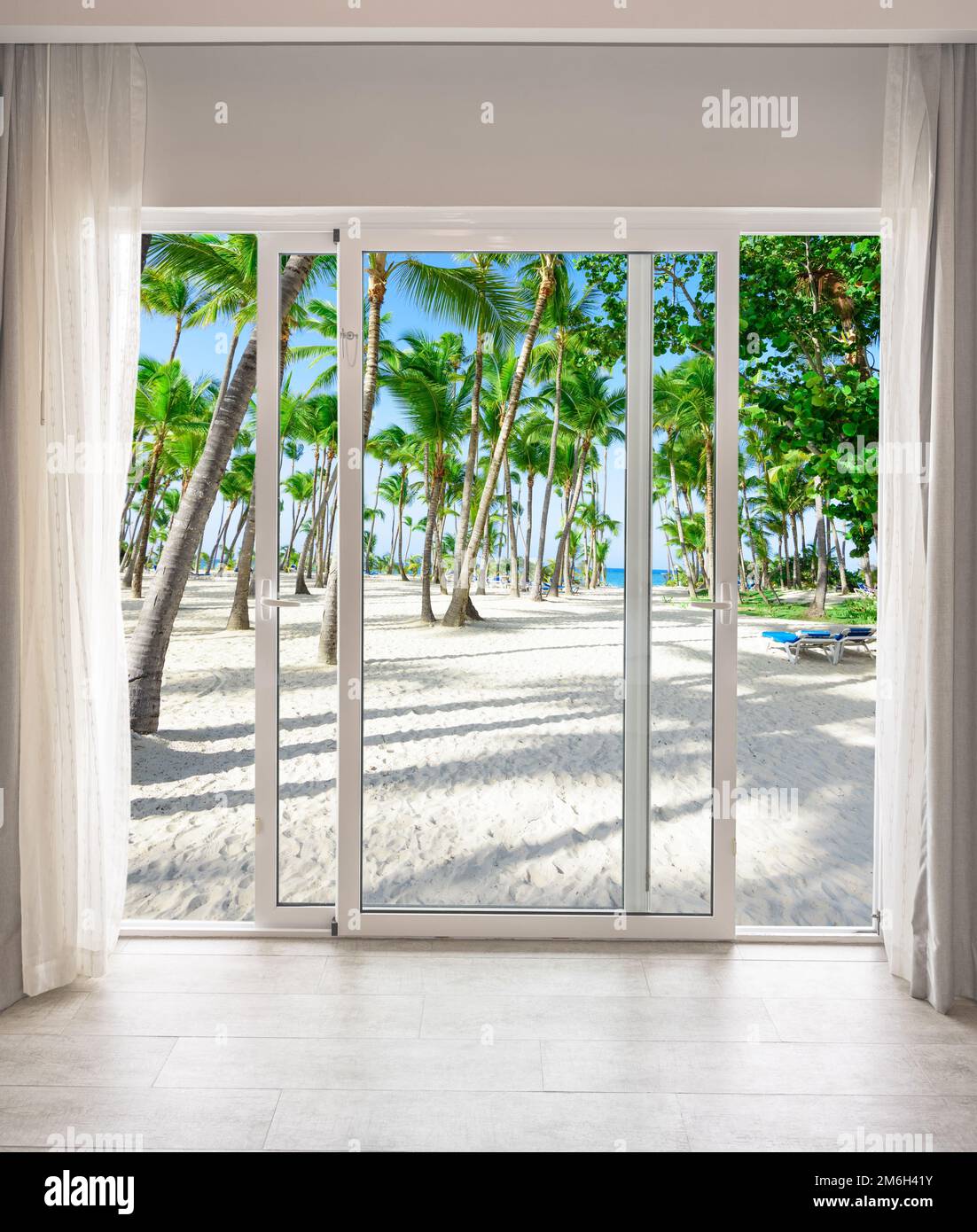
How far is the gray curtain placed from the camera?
8.00 feet

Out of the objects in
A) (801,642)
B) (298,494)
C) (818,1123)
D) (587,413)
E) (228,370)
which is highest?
(228,370)

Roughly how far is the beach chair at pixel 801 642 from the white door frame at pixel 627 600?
17.6 inches

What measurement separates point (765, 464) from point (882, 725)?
1.02 m

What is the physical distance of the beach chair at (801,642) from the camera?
3.14m

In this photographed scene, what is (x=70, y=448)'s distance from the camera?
2.50 meters

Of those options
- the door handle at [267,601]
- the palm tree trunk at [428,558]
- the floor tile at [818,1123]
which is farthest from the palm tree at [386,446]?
the floor tile at [818,1123]

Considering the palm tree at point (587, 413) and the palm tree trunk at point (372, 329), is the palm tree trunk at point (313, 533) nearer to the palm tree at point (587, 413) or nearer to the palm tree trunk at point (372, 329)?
the palm tree trunk at point (372, 329)

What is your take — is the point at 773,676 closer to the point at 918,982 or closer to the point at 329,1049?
the point at 918,982

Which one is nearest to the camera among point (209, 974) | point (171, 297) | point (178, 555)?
point (209, 974)

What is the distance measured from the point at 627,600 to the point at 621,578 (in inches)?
2.9

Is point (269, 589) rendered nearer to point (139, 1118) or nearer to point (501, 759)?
point (501, 759)

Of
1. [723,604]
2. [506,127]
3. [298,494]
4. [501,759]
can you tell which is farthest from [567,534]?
[506,127]
